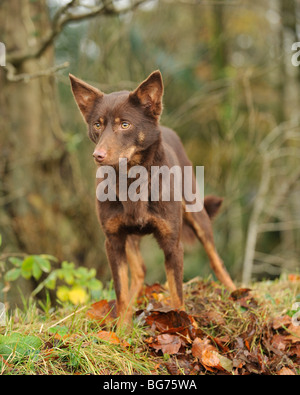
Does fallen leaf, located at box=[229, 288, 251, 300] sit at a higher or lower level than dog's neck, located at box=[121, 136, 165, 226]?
lower

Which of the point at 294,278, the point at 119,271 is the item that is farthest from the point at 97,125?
the point at 294,278

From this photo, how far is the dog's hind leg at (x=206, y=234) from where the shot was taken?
13.4 ft

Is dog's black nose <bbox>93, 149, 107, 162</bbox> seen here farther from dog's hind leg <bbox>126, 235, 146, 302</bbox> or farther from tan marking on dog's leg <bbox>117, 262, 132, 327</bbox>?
dog's hind leg <bbox>126, 235, 146, 302</bbox>

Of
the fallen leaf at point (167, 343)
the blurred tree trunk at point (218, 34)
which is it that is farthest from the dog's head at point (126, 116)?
the blurred tree trunk at point (218, 34)

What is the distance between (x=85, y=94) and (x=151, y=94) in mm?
494

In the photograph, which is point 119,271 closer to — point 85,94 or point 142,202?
point 142,202

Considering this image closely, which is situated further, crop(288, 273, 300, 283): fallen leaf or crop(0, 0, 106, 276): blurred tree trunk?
crop(0, 0, 106, 276): blurred tree trunk

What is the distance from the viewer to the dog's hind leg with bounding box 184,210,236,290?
4078 mm

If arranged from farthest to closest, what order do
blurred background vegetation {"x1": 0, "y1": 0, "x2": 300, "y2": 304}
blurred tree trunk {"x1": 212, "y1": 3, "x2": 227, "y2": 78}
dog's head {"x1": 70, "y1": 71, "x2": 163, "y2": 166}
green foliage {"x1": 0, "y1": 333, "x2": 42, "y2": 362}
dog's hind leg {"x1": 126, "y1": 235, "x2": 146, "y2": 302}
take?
blurred tree trunk {"x1": 212, "y1": 3, "x2": 227, "y2": 78}, blurred background vegetation {"x1": 0, "y1": 0, "x2": 300, "y2": 304}, dog's hind leg {"x1": 126, "y1": 235, "x2": 146, "y2": 302}, dog's head {"x1": 70, "y1": 71, "x2": 163, "y2": 166}, green foliage {"x1": 0, "y1": 333, "x2": 42, "y2": 362}

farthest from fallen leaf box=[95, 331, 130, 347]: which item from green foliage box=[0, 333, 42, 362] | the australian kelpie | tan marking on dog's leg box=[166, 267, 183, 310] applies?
tan marking on dog's leg box=[166, 267, 183, 310]

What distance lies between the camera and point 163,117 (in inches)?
295

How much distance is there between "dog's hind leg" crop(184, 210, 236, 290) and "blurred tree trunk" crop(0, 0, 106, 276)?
2.84 m

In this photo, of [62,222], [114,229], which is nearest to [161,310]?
[114,229]

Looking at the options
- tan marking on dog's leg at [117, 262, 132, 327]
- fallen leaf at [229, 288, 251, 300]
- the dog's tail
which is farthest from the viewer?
the dog's tail
